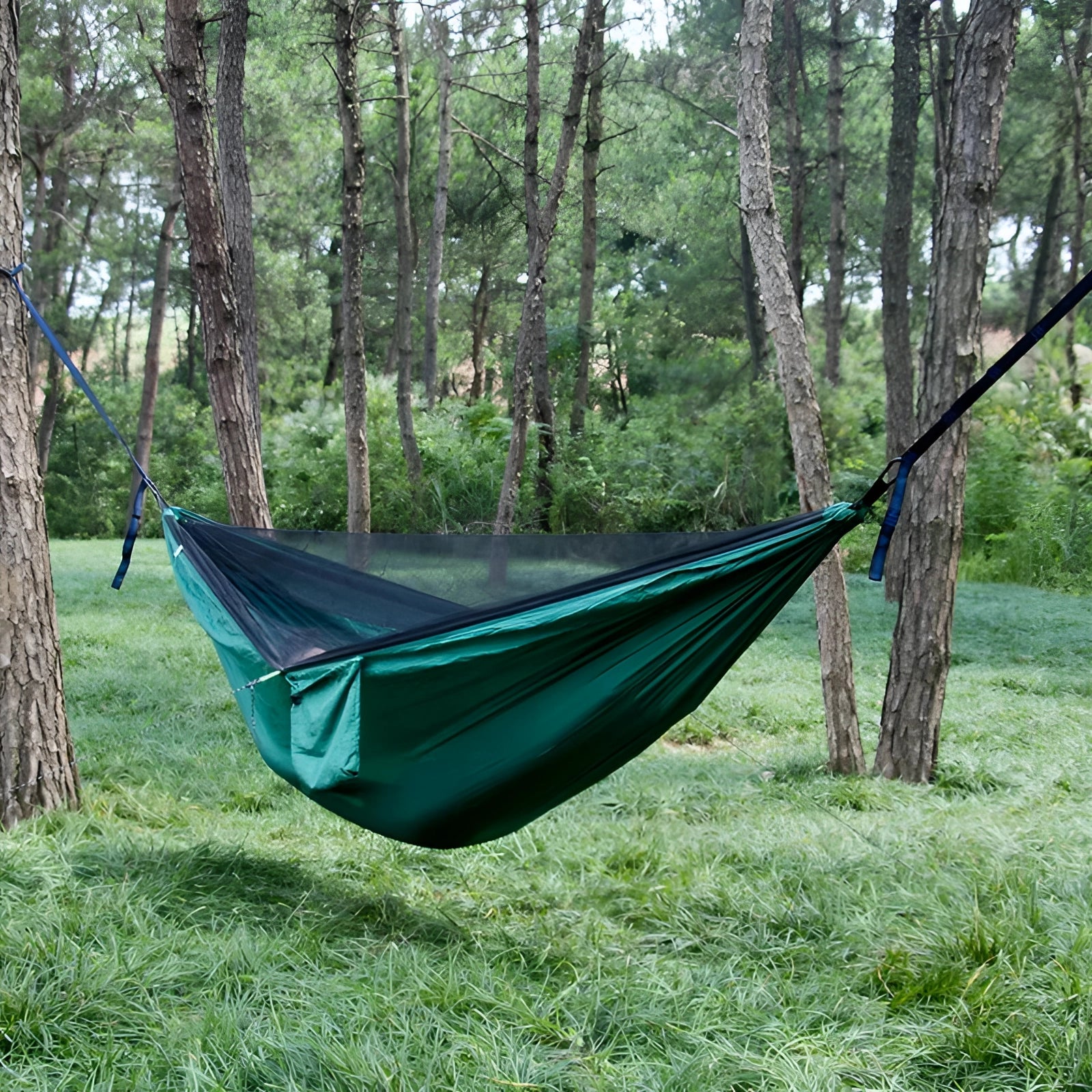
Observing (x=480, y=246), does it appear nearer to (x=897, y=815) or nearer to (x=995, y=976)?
(x=897, y=815)

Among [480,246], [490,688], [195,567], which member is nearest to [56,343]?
[195,567]

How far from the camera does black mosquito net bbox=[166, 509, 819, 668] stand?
2594 mm

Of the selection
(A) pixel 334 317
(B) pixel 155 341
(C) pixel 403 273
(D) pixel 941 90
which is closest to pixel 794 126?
(D) pixel 941 90

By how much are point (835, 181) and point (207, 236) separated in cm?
710

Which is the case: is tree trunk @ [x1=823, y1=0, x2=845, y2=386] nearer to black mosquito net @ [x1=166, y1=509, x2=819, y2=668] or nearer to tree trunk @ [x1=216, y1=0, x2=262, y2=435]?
tree trunk @ [x1=216, y1=0, x2=262, y2=435]

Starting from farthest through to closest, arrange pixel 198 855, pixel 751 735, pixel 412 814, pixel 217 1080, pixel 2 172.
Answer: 1. pixel 751 735
2. pixel 2 172
3. pixel 198 855
4. pixel 412 814
5. pixel 217 1080

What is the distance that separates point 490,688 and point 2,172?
1.78m

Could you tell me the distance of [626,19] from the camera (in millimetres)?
7445

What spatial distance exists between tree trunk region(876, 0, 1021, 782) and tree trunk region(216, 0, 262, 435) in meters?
3.12

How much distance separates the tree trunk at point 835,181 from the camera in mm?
8562

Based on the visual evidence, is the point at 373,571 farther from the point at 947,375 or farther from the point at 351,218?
the point at 351,218

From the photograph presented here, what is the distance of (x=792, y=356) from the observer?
10.7ft

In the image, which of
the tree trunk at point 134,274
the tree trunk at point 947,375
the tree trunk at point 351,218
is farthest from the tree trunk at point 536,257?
the tree trunk at point 134,274

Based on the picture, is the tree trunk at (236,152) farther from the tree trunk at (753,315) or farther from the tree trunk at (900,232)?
the tree trunk at (753,315)
